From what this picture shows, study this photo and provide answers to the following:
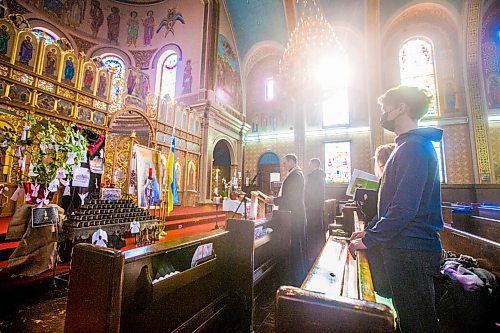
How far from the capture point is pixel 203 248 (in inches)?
91.9

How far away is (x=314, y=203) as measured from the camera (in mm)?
4391

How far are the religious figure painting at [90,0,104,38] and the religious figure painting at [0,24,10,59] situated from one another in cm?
818

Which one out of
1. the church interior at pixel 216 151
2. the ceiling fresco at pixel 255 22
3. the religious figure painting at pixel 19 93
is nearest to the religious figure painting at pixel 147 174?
the church interior at pixel 216 151

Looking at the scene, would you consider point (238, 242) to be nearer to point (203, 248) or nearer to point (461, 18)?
point (203, 248)

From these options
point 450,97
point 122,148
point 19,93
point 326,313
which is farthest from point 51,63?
point 450,97

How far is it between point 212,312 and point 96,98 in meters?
6.49

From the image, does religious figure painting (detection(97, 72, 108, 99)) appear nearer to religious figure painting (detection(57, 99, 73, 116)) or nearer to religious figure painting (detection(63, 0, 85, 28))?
religious figure painting (detection(57, 99, 73, 116))

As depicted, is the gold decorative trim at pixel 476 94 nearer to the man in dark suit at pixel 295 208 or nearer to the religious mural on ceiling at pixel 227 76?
the man in dark suit at pixel 295 208

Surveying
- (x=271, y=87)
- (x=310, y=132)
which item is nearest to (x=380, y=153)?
(x=310, y=132)

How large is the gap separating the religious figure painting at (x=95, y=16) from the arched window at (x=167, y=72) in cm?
347

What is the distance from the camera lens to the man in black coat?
170 inches

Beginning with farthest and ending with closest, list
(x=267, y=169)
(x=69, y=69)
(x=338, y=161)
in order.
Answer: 1. (x=267, y=169)
2. (x=338, y=161)
3. (x=69, y=69)

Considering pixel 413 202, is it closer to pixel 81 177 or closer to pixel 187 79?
pixel 81 177

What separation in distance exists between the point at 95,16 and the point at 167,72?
175 inches
